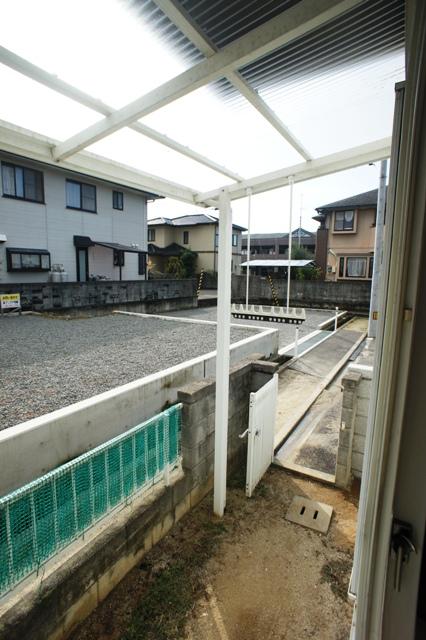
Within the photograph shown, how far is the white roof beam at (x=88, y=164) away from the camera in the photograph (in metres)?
2.24

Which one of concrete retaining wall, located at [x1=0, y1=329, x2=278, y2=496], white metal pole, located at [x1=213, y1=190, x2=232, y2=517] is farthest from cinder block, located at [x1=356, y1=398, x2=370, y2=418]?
concrete retaining wall, located at [x1=0, y1=329, x2=278, y2=496]

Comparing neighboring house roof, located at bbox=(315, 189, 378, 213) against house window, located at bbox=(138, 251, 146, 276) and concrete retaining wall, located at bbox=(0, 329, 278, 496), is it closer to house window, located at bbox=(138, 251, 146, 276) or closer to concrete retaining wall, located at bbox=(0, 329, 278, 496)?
house window, located at bbox=(138, 251, 146, 276)

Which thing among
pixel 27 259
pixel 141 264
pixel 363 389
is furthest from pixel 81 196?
pixel 363 389

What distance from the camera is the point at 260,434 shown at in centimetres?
348

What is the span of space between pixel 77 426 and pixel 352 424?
9.74ft

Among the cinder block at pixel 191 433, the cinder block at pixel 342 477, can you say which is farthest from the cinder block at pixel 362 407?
the cinder block at pixel 191 433

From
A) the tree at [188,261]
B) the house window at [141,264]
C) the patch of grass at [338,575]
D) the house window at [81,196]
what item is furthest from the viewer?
the tree at [188,261]

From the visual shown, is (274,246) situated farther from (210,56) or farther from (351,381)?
(210,56)

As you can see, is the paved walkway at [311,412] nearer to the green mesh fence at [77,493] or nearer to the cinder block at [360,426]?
the cinder block at [360,426]

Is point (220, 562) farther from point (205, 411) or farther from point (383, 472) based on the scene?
point (383, 472)

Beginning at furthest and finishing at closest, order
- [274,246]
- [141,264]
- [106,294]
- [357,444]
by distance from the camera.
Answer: [274,246], [141,264], [106,294], [357,444]

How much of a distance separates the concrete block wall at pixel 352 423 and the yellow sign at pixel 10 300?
9992mm

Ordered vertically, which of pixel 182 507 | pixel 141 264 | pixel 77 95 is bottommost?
pixel 182 507

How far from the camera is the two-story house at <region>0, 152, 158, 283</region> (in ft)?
40.1
